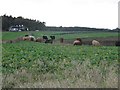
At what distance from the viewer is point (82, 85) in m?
7.92

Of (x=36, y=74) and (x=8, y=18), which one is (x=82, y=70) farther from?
(x=8, y=18)

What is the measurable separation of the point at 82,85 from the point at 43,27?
10622cm

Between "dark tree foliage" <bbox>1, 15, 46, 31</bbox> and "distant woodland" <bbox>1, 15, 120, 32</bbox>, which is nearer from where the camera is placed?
"distant woodland" <bbox>1, 15, 120, 32</bbox>

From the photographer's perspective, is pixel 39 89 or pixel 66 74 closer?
pixel 39 89

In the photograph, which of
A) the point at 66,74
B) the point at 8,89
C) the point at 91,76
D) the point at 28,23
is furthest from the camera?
the point at 28,23

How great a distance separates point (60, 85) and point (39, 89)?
1.97ft

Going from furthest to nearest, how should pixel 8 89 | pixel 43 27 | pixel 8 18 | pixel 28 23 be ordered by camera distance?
Result: pixel 43 27 < pixel 28 23 < pixel 8 18 < pixel 8 89

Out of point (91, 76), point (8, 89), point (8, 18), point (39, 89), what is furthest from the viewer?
point (8, 18)

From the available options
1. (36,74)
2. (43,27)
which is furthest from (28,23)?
(36,74)

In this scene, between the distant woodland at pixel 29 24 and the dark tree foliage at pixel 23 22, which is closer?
the distant woodland at pixel 29 24

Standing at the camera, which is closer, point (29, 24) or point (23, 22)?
point (23, 22)

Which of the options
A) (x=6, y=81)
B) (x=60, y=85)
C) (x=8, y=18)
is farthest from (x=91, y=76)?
(x=8, y=18)

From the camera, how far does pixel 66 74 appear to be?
9.95m

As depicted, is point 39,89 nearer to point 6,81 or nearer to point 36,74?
point 6,81
